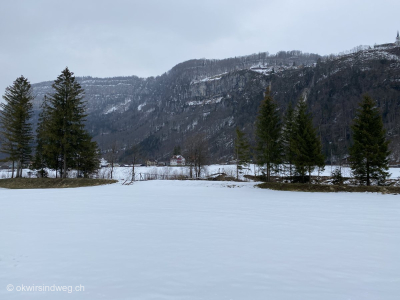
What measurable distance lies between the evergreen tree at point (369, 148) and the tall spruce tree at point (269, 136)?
7076 mm

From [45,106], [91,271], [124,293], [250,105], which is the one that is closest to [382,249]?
[124,293]

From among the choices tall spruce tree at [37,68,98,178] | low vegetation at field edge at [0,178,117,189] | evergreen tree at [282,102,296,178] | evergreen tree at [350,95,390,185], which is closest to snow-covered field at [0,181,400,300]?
evergreen tree at [350,95,390,185]

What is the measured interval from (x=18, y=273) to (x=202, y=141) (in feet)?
116

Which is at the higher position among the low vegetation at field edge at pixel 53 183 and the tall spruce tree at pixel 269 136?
the tall spruce tree at pixel 269 136

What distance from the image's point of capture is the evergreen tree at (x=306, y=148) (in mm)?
22547

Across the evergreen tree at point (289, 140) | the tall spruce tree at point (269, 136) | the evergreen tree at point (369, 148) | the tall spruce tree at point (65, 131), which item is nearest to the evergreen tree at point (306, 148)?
the evergreen tree at point (289, 140)

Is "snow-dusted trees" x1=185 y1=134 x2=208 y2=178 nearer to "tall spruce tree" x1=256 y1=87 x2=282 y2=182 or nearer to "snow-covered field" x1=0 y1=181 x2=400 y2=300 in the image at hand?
"tall spruce tree" x1=256 y1=87 x2=282 y2=182

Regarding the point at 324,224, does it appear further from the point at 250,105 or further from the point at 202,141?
the point at 250,105

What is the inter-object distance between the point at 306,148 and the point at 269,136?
422 cm

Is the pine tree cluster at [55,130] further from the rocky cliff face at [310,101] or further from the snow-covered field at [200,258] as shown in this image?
the rocky cliff face at [310,101]

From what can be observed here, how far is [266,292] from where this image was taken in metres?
3.61

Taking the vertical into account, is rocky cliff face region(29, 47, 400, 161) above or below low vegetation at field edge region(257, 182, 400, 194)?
above

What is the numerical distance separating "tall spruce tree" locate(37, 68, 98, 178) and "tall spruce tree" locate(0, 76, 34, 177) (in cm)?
268

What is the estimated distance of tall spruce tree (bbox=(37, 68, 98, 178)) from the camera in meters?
27.5
